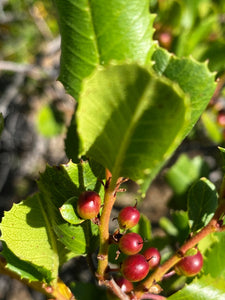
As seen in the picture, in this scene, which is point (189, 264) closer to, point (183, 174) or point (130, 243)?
point (130, 243)

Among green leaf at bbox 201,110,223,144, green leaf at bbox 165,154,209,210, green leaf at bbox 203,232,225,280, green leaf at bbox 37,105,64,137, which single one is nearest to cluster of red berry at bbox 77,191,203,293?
green leaf at bbox 203,232,225,280

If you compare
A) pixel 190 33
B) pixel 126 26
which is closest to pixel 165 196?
pixel 190 33

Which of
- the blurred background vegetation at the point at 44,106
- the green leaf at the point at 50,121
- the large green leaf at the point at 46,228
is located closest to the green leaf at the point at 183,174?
the blurred background vegetation at the point at 44,106

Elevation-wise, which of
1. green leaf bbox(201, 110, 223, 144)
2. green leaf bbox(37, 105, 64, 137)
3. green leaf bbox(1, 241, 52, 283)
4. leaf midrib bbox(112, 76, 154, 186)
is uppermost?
leaf midrib bbox(112, 76, 154, 186)

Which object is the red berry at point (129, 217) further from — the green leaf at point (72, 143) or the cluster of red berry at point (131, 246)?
the green leaf at point (72, 143)

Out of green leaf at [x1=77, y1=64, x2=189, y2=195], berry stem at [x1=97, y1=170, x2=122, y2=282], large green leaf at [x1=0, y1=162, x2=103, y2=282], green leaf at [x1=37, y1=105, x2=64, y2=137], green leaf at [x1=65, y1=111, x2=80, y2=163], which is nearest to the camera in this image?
green leaf at [x1=77, y1=64, x2=189, y2=195]

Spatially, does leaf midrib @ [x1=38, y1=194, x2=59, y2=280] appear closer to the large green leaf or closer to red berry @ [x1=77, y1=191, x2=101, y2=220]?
the large green leaf
